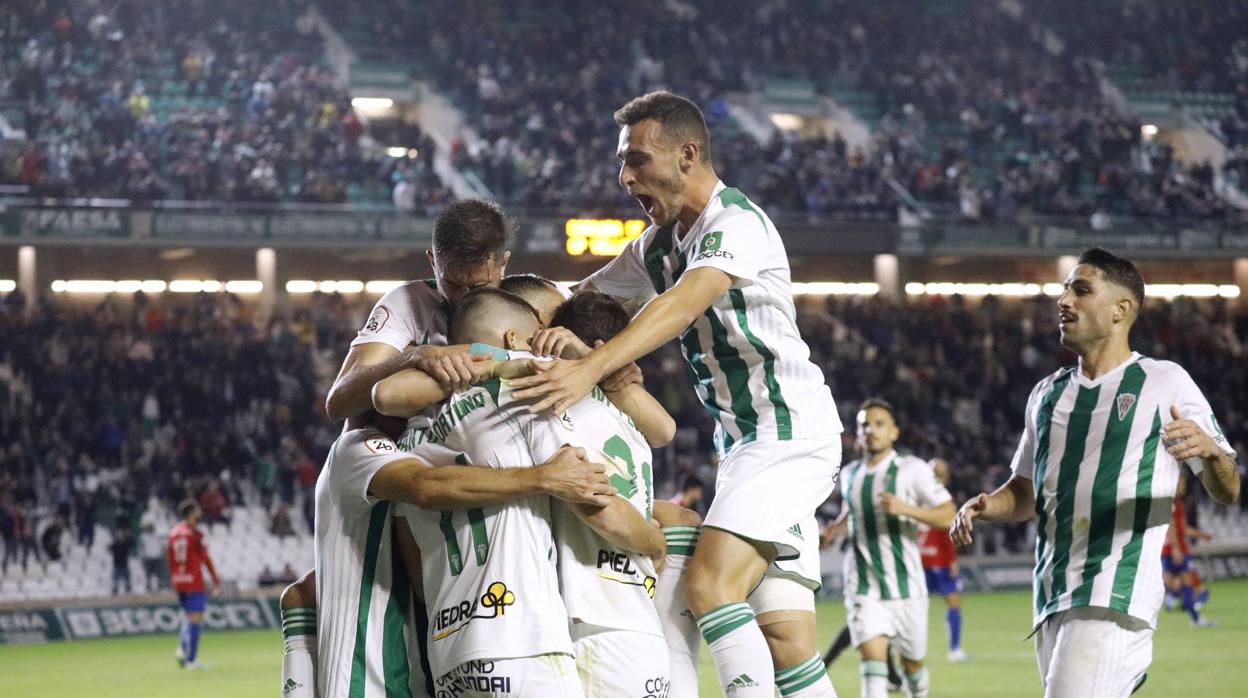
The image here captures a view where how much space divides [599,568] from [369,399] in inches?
37.2

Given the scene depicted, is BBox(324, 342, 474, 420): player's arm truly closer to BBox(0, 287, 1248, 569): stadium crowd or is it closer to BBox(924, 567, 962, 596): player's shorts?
BBox(924, 567, 962, 596): player's shorts

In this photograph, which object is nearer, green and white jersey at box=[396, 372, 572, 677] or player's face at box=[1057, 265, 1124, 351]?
green and white jersey at box=[396, 372, 572, 677]

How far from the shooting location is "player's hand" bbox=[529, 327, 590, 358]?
446 centimetres

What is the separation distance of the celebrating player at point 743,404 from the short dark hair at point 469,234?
49 cm

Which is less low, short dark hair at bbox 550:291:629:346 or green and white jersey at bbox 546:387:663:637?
short dark hair at bbox 550:291:629:346

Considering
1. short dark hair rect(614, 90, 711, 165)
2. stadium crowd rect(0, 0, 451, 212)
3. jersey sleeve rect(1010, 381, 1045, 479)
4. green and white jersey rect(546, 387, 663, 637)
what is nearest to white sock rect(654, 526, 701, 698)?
green and white jersey rect(546, 387, 663, 637)

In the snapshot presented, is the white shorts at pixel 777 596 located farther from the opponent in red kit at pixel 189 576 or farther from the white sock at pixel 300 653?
the opponent in red kit at pixel 189 576

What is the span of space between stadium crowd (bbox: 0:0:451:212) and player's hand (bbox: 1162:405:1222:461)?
961 inches

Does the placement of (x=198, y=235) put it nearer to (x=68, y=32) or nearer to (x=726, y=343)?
(x=68, y=32)

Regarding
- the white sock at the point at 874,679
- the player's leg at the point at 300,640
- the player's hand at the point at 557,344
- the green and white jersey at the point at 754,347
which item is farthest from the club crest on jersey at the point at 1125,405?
the white sock at the point at 874,679

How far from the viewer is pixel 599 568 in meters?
4.42

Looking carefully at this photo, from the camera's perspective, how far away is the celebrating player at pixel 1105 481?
18.0 feet

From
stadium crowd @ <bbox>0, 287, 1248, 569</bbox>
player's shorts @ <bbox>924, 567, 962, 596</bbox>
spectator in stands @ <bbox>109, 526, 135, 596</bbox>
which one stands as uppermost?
player's shorts @ <bbox>924, 567, 962, 596</bbox>

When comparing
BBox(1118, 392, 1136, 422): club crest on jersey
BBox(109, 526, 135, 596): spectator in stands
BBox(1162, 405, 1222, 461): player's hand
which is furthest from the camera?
BBox(109, 526, 135, 596): spectator in stands
